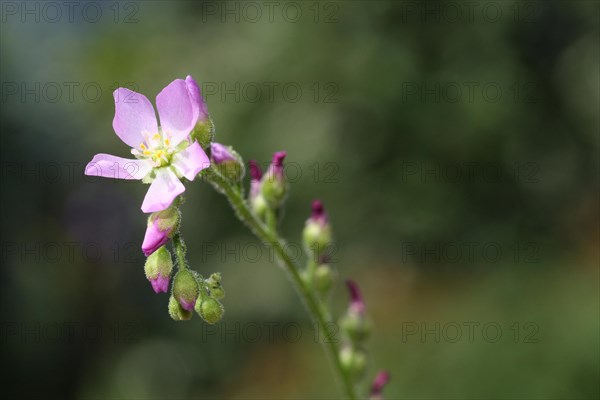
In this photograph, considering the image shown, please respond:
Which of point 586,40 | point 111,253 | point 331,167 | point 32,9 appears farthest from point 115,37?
point 586,40

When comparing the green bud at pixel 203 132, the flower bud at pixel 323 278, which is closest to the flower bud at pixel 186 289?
the green bud at pixel 203 132

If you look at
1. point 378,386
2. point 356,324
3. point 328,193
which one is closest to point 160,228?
point 356,324

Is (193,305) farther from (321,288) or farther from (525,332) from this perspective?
(525,332)

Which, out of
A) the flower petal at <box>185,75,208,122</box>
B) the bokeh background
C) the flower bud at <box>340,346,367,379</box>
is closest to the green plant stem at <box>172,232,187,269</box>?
the flower petal at <box>185,75,208,122</box>

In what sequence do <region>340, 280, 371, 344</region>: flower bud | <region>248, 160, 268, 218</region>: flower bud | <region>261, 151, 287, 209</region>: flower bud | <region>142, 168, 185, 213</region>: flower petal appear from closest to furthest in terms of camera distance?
1. <region>142, 168, 185, 213</region>: flower petal
2. <region>261, 151, 287, 209</region>: flower bud
3. <region>248, 160, 268, 218</region>: flower bud
4. <region>340, 280, 371, 344</region>: flower bud

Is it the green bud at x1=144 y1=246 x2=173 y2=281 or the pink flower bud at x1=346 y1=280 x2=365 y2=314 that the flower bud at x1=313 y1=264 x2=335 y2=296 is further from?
the green bud at x1=144 y1=246 x2=173 y2=281
